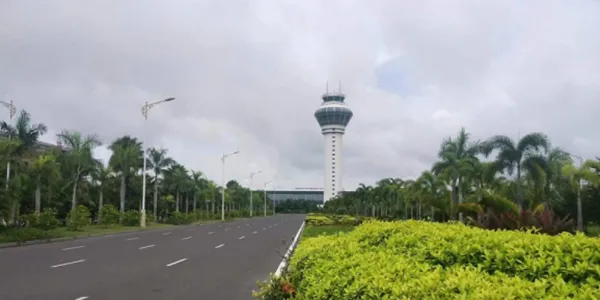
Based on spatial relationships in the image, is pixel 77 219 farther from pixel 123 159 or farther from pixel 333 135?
pixel 333 135

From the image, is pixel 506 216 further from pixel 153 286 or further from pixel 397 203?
pixel 397 203

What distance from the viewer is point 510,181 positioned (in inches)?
1610

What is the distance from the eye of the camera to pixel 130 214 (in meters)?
44.5

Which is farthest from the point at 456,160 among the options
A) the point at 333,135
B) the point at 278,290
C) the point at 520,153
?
the point at 333,135

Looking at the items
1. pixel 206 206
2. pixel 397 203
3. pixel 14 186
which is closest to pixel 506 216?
pixel 14 186

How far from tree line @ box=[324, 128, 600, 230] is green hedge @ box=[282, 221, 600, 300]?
14.4 meters

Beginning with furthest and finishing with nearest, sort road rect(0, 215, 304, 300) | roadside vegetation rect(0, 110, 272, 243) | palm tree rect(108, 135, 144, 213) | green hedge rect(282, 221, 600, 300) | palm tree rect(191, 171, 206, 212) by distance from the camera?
palm tree rect(191, 171, 206, 212) < palm tree rect(108, 135, 144, 213) < roadside vegetation rect(0, 110, 272, 243) < road rect(0, 215, 304, 300) < green hedge rect(282, 221, 600, 300)

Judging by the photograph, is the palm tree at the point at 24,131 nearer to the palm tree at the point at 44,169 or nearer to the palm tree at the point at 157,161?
the palm tree at the point at 44,169

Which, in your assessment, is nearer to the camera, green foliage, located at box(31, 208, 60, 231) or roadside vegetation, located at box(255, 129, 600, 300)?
roadside vegetation, located at box(255, 129, 600, 300)

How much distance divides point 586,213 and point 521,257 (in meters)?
36.3

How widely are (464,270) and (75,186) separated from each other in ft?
124

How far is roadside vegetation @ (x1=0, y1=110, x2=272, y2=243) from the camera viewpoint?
2818cm

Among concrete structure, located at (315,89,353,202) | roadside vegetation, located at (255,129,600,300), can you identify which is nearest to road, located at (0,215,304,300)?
roadside vegetation, located at (255,129,600,300)

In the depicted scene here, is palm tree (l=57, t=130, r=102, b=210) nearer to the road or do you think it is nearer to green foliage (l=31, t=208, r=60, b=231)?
green foliage (l=31, t=208, r=60, b=231)
